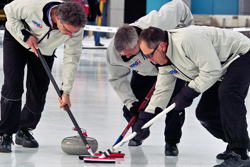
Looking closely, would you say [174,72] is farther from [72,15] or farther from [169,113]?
[72,15]

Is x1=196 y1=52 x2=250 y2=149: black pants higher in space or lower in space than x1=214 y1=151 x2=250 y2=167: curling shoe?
higher

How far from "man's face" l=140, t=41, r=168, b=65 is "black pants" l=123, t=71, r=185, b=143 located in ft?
2.32

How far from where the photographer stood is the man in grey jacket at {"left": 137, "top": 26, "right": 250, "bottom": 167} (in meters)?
2.98

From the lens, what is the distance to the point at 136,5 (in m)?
20.1

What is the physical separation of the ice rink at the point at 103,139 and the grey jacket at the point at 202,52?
0.78 metres

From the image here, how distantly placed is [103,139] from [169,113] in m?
0.75

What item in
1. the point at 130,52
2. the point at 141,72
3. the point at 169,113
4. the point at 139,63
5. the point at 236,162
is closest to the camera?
the point at 236,162

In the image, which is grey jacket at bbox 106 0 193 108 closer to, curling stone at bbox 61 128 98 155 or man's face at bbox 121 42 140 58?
man's face at bbox 121 42 140 58

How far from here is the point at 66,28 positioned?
337cm

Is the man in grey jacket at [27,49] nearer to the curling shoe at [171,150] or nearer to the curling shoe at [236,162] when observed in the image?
the curling shoe at [171,150]

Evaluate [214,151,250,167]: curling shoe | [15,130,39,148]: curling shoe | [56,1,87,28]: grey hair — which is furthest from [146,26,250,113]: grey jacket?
[15,130,39,148]: curling shoe

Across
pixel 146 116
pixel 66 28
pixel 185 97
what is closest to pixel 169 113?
pixel 146 116

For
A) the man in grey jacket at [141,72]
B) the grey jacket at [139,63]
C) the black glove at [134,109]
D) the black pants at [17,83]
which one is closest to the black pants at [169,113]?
the man in grey jacket at [141,72]

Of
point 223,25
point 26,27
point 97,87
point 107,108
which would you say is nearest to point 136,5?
point 223,25
